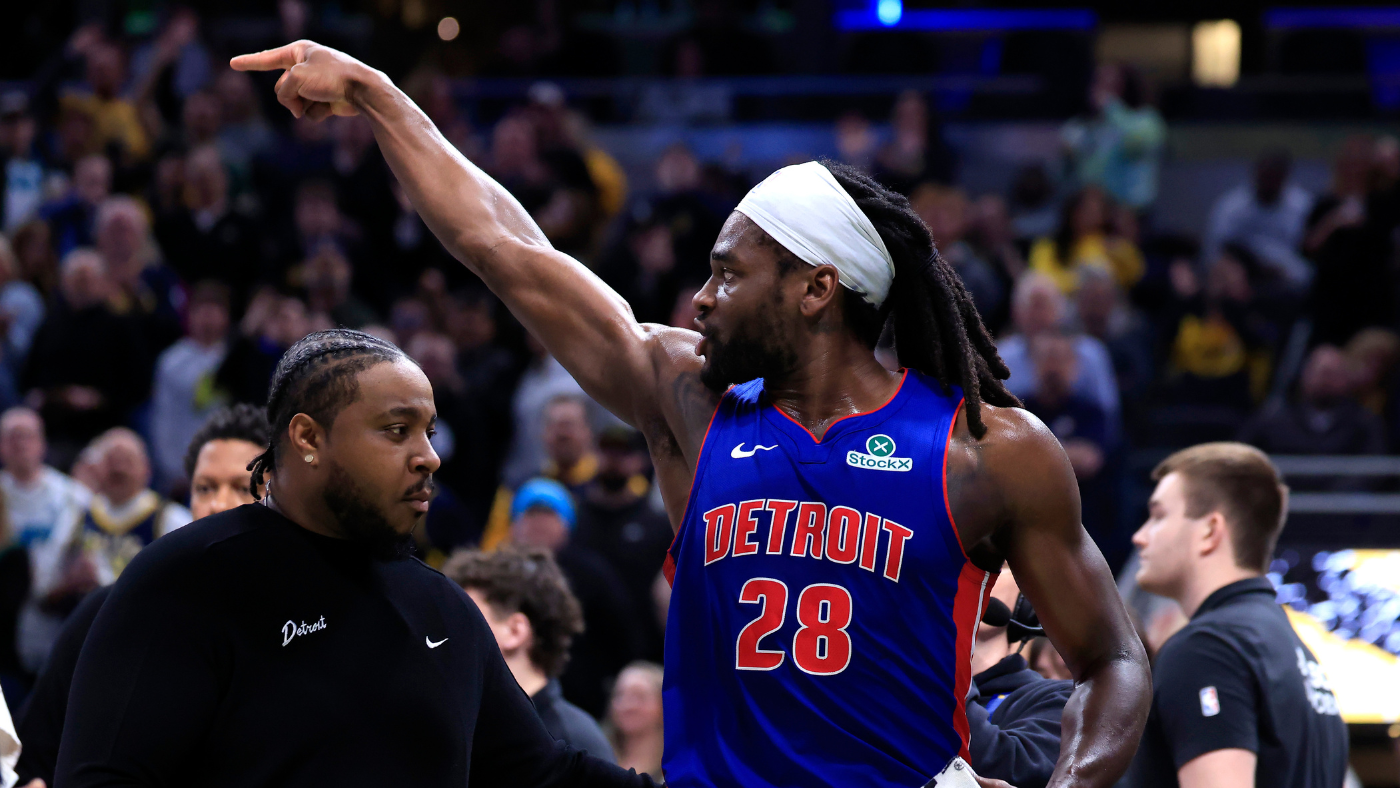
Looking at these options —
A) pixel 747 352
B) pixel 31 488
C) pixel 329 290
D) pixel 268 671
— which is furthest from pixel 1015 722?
pixel 329 290

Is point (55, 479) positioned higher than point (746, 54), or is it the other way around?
point (746, 54)

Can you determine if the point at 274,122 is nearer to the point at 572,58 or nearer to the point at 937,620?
the point at 572,58

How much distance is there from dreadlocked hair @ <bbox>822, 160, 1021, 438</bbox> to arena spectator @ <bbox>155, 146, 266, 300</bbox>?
8.18 meters

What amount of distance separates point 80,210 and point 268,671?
9070mm

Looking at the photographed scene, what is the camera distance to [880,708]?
2.88m

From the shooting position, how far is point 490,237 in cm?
333

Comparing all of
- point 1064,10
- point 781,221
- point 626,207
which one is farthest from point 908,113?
point 781,221

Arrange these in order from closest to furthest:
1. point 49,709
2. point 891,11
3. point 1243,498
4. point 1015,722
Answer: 1. point 1015,722
2. point 49,709
3. point 1243,498
4. point 891,11

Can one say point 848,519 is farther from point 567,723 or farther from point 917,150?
point 917,150

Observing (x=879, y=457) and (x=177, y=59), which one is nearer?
(x=879, y=457)

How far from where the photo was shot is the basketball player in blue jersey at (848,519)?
2.89m

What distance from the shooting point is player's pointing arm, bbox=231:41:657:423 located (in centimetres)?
329

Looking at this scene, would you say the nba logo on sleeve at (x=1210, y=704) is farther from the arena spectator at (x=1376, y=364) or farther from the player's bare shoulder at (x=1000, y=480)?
the arena spectator at (x=1376, y=364)

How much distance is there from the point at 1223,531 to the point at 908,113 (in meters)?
7.46
